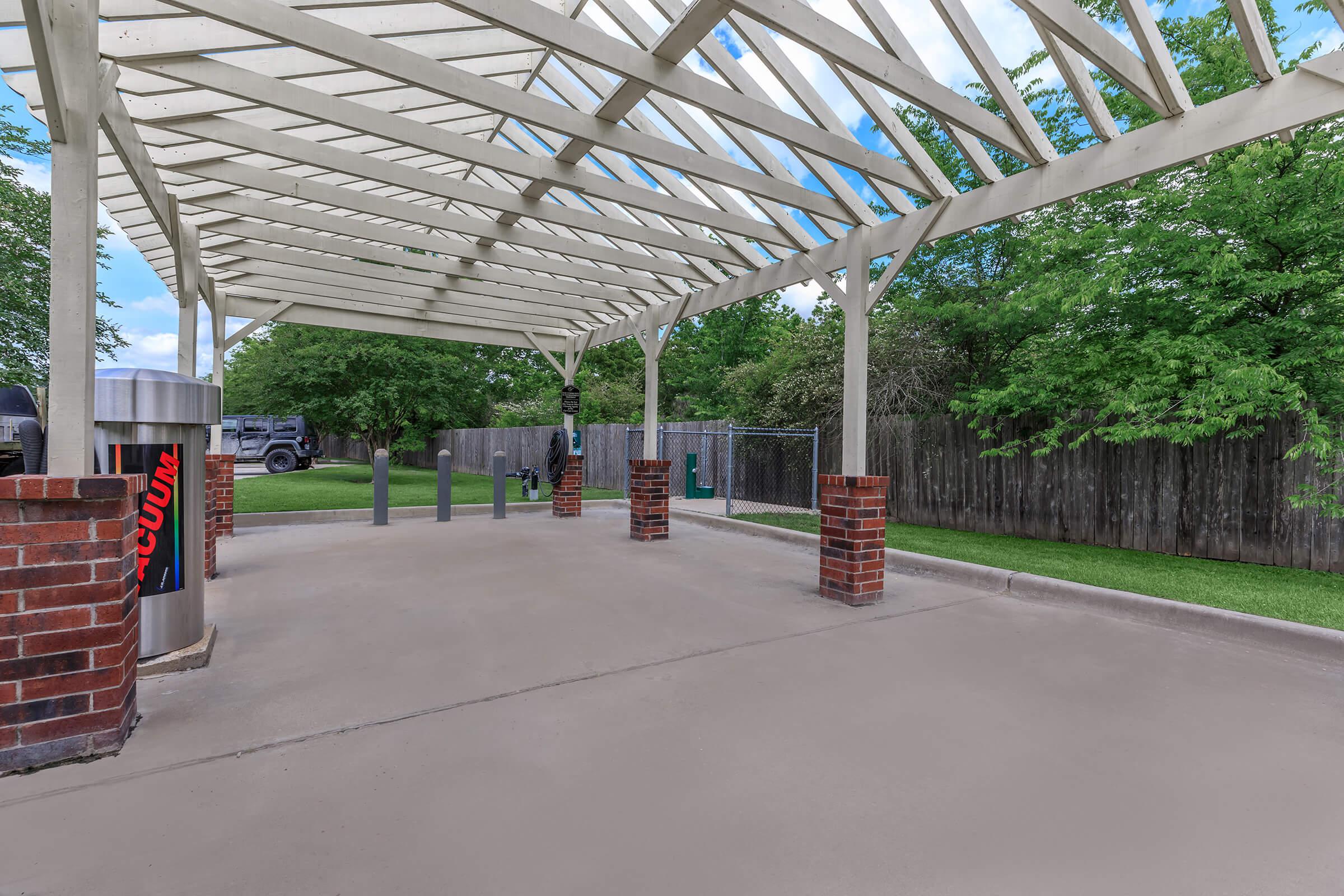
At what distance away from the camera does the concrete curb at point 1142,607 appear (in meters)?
3.67

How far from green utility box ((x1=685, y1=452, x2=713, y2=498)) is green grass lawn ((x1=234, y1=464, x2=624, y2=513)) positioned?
1469 millimetres

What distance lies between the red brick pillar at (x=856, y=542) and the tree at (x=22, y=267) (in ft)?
47.2

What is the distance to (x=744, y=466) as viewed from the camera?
12539 mm

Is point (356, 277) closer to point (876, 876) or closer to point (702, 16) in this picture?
point (702, 16)

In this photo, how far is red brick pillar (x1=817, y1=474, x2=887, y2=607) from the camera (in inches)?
186

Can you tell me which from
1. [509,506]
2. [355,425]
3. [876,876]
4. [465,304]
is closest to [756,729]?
[876,876]

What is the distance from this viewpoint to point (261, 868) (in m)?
1.74

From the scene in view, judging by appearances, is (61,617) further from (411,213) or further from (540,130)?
(540,130)

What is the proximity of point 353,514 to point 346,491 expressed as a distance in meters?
3.64

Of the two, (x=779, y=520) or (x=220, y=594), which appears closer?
(x=220, y=594)

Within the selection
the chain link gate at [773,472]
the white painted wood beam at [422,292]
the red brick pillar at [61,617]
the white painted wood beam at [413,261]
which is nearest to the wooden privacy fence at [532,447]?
the chain link gate at [773,472]

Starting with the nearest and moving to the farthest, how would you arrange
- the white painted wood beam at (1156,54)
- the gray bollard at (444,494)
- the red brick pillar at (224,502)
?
the white painted wood beam at (1156,54) < the red brick pillar at (224,502) < the gray bollard at (444,494)

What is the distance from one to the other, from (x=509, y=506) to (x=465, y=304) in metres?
3.72

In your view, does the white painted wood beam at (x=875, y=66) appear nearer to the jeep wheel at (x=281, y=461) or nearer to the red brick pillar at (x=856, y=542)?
the red brick pillar at (x=856, y=542)
